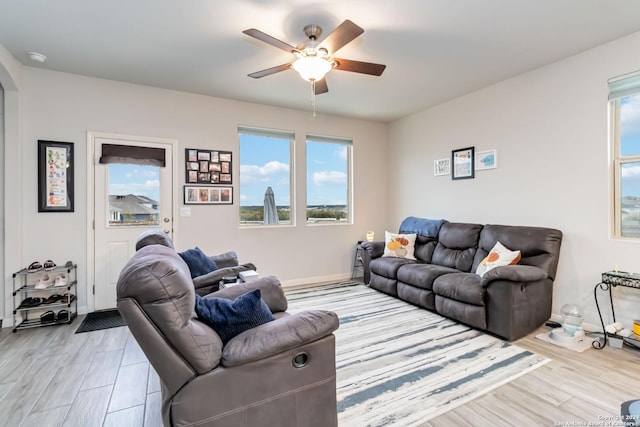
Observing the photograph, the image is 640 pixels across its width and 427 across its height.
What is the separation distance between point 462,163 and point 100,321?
16.0 feet

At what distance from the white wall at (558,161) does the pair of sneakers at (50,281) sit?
4.88m

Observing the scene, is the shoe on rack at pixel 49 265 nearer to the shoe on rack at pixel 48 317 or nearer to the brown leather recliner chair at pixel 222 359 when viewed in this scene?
the shoe on rack at pixel 48 317

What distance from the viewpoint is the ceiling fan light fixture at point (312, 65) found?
2.43m

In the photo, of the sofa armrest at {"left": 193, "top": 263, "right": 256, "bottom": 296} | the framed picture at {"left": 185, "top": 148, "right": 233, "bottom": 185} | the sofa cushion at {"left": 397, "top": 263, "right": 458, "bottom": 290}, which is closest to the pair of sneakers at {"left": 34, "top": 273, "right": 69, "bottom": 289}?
the framed picture at {"left": 185, "top": 148, "right": 233, "bottom": 185}

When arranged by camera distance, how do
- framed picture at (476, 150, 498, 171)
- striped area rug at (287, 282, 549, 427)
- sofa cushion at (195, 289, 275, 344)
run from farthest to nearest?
1. framed picture at (476, 150, 498, 171)
2. striped area rug at (287, 282, 549, 427)
3. sofa cushion at (195, 289, 275, 344)

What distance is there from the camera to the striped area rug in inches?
74.8

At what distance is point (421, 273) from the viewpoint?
3623 mm

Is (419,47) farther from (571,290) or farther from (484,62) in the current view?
(571,290)

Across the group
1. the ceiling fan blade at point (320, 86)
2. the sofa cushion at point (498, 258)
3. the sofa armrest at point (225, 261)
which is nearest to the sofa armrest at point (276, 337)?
the sofa armrest at point (225, 261)

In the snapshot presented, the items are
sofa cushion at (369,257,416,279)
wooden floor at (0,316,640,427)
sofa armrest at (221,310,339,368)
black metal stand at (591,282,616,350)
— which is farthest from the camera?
sofa cushion at (369,257,416,279)

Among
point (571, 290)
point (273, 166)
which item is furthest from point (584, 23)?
point (273, 166)

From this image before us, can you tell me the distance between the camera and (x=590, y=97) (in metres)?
3.02

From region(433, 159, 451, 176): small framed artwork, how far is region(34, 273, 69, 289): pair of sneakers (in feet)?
16.2

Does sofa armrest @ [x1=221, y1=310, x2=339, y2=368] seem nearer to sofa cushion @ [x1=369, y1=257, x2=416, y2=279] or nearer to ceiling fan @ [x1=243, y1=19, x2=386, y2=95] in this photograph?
ceiling fan @ [x1=243, y1=19, x2=386, y2=95]
